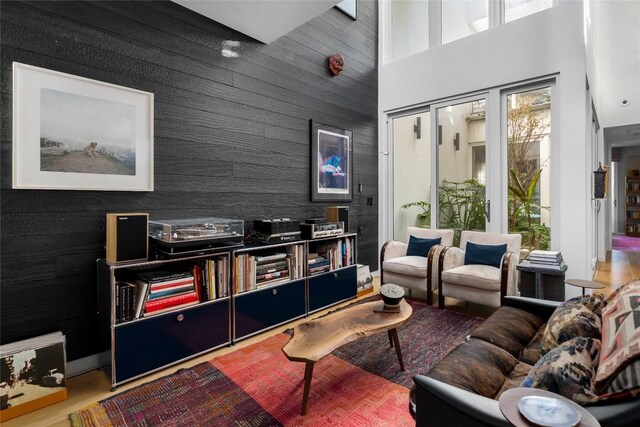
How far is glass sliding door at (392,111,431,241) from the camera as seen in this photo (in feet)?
16.1

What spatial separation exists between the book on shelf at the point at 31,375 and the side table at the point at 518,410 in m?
2.42

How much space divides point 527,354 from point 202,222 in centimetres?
232

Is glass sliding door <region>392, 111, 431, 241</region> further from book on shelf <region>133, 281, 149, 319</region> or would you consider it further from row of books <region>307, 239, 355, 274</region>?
book on shelf <region>133, 281, 149, 319</region>

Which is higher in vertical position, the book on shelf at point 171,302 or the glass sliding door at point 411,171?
the glass sliding door at point 411,171

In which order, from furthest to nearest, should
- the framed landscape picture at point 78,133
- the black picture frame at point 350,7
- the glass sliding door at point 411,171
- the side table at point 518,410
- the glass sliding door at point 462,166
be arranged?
the glass sliding door at point 411,171 → the black picture frame at point 350,7 → the glass sliding door at point 462,166 → the framed landscape picture at point 78,133 → the side table at point 518,410

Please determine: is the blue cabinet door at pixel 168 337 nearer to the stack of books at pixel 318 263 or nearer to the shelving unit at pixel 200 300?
the shelving unit at pixel 200 300

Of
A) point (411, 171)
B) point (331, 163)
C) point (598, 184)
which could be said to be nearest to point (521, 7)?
point (411, 171)

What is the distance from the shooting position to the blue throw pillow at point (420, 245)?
4.09m

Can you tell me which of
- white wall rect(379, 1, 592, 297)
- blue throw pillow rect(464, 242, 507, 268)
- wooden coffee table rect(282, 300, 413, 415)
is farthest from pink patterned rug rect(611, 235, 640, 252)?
wooden coffee table rect(282, 300, 413, 415)

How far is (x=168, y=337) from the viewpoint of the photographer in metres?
2.40

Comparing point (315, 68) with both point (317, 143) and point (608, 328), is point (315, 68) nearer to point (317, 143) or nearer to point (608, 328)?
point (317, 143)

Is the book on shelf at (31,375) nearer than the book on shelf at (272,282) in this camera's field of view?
Yes

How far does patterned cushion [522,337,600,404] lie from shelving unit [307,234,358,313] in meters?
2.38

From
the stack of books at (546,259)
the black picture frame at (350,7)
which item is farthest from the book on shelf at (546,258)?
the black picture frame at (350,7)
